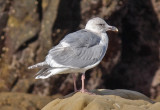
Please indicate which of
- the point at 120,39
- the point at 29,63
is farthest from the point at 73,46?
the point at 120,39

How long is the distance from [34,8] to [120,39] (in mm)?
2588

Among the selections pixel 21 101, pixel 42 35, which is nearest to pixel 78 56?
pixel 21 101

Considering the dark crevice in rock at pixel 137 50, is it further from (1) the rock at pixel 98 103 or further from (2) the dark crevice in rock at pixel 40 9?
(1) the rock at pixel 98 103

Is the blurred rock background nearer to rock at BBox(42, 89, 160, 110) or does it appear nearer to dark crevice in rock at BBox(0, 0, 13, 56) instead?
dark crevice in rock at BBox(0, 0, 13, 56)

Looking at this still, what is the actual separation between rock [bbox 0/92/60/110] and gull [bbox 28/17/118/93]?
3310 mm

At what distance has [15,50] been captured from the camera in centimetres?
1104

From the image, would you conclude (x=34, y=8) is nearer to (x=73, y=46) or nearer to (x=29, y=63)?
(x=29, y=63)

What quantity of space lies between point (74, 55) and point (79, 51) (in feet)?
0.40

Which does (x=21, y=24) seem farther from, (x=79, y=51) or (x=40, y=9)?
(x=79, y=51)

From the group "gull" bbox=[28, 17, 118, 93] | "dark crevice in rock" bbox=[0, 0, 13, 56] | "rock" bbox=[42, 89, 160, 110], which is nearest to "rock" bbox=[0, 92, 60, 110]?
"dark crevice in rock" bbox=[0, 0, 13, 56]

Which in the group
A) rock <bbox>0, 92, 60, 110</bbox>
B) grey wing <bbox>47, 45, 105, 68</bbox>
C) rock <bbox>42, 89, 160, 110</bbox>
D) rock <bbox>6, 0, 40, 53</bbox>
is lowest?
rock <bbox>0, 92, 60, 110</bbox>

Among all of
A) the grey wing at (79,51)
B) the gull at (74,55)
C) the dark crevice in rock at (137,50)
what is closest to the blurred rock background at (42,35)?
the dark crevice in rock at (137,50)

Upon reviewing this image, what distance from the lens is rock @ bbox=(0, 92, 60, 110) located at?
10242mm

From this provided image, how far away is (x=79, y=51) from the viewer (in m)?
7.12
